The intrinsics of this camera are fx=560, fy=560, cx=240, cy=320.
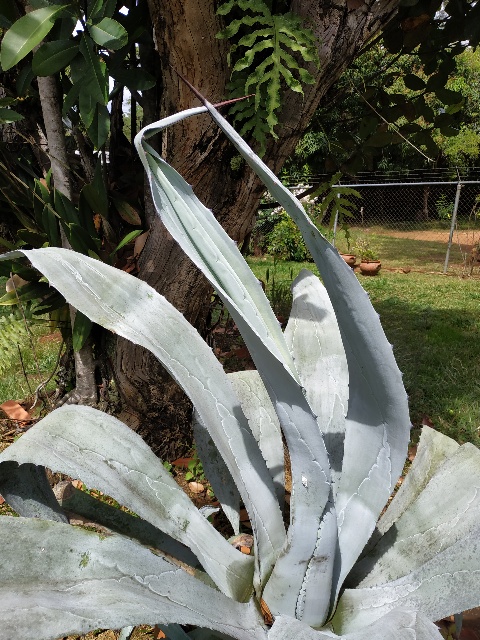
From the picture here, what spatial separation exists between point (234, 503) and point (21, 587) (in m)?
0.56

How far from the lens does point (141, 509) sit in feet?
3.16

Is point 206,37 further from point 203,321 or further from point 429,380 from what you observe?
point 429,380

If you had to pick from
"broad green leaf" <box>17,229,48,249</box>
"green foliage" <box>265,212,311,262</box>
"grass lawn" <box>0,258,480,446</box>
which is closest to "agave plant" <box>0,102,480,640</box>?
"broad green leaf" <box>17,229,48,249</box>

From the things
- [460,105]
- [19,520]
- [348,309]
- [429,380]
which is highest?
[460,105]

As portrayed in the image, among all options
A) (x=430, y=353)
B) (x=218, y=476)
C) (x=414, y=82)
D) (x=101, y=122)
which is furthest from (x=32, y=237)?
(x=430, y=353)

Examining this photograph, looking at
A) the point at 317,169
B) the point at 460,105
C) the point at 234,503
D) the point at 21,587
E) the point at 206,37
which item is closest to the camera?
the point at 21,587

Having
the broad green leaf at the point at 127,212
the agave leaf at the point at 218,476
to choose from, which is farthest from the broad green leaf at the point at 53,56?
the agave leaf at the point at 218,476

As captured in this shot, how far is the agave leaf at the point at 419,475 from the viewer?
111 cm

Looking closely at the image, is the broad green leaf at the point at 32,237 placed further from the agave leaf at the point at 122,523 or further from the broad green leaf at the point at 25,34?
the agave leaf at the point at 122,523

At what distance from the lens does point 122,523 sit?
107 centimetres

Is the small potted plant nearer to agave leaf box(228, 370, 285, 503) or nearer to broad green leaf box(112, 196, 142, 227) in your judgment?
broad green leaf box(112, 196, 142, 227)

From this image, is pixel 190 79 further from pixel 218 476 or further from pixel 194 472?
pixel 194 472

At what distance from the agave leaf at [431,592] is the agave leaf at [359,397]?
0.05 meters

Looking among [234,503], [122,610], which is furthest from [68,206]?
[122,610]
